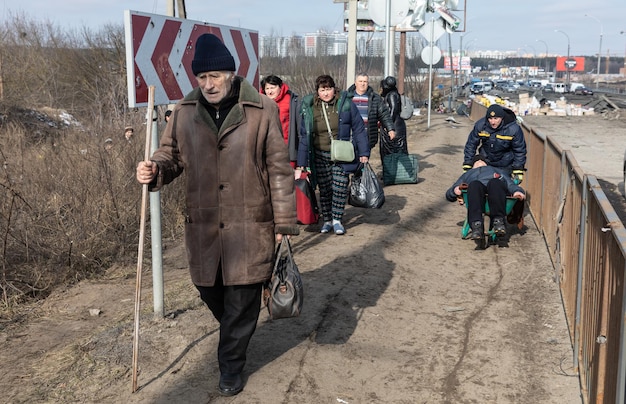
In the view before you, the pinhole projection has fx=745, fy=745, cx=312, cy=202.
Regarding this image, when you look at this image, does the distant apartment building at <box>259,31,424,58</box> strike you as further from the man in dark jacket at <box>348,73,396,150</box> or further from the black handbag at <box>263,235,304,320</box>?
the black handbag at <box>263,235,304,320</box>

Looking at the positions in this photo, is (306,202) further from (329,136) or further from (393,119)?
(393,119)

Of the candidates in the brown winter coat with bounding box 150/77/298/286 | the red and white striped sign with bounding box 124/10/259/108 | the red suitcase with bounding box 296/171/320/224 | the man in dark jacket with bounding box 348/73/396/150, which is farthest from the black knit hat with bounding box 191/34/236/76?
the man in dark jacket with bounding box 348/73/396/150

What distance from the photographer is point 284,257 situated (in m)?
4.61

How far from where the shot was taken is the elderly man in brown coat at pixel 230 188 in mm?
4133

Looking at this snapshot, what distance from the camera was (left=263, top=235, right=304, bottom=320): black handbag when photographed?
14.8 ft

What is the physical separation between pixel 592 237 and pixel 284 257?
1.86 meters

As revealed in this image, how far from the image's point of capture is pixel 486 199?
26.4 ft

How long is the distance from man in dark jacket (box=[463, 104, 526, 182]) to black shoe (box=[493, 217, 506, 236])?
932 millimetres

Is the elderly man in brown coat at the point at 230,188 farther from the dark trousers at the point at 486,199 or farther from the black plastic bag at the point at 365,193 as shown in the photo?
the black plastic bag at the point at 365,193

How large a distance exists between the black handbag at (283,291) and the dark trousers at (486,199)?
3.75 meters

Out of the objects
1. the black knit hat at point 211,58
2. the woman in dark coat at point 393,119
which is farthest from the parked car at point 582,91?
the black knit hat at point 211,58

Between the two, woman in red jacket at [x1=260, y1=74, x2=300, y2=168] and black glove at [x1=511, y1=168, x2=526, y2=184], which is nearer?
woman in red jacket at [x1=260, y1=74, x2=300, y2=168]

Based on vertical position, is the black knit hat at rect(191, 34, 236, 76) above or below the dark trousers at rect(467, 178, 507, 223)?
above

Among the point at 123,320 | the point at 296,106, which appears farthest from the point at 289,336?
the point at 296,106
